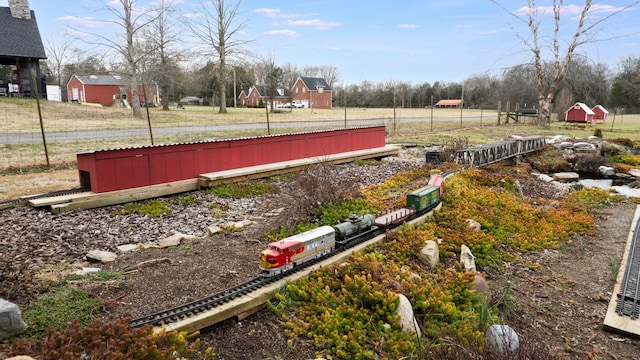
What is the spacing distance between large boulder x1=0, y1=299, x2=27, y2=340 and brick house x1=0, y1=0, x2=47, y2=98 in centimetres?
3568

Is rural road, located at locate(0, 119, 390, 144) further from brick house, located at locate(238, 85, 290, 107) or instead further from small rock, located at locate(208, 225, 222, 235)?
brick house, located at locate(238, 85, 290, 107)

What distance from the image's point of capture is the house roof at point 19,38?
33.1 meters

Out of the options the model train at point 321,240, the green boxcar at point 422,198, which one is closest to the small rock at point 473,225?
the green boxcar at point 422,198

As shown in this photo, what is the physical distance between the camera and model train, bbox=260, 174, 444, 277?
5.86 metres

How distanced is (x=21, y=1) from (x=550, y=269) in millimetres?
43068

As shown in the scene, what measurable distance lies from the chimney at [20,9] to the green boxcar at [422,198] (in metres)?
40.1

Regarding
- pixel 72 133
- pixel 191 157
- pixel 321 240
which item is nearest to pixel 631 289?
pixel 321 240

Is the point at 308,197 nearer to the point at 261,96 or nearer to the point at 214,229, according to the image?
the point at 214,229

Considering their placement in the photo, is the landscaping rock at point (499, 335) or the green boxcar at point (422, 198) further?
the green boxcar at point (422, 198)

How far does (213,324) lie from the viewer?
4.99 metres

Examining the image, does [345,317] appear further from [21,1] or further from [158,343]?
[21,1]

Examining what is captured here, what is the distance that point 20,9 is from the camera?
118 ft

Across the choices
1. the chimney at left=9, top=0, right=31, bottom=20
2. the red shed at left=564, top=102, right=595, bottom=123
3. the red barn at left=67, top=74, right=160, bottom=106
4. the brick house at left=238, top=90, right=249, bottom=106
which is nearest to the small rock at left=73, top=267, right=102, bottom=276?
the chimney at left=9, top=0, right=31, bottom=20

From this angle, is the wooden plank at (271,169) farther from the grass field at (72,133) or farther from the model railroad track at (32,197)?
the grass field at (72,133)
